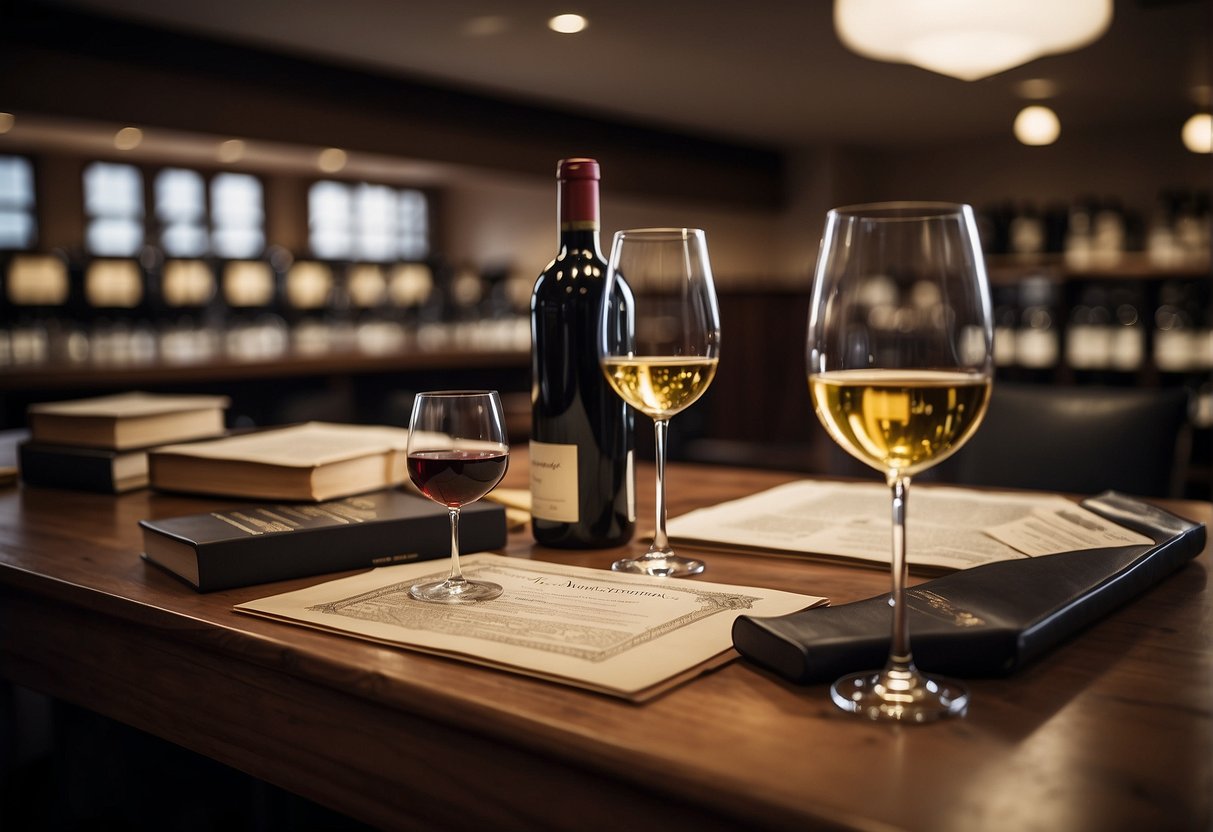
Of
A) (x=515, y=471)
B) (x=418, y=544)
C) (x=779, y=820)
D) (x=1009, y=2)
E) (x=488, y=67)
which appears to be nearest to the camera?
(x=779, y=820)

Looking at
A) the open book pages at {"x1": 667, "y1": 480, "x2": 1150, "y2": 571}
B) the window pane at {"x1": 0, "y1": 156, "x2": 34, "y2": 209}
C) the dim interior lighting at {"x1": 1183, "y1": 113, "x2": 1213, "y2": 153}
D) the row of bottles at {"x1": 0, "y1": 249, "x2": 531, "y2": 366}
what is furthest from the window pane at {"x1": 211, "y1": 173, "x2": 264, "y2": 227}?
the open book pages at {"x1": 667, "y1": 480, "x2": 1150, "y2": 571}

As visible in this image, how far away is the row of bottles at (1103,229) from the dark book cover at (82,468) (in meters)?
4.51

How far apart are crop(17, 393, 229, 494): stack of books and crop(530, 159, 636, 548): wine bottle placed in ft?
2.25

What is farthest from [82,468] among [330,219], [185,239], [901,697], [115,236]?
[330,219]

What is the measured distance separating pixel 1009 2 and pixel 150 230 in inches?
382

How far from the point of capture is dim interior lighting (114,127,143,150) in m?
7.94

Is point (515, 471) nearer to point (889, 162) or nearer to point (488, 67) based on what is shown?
point (488, 67)

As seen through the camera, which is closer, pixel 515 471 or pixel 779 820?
pixel 779 820

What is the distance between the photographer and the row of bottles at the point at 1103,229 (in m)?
4.80

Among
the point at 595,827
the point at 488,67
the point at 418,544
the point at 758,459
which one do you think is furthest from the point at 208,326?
the point at 595,827

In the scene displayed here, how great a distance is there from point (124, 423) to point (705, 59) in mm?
4106

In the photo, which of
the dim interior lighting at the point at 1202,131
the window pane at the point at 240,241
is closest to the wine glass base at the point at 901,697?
the dim interior lighting at the point at 1202,131

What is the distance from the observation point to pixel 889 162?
867 cm

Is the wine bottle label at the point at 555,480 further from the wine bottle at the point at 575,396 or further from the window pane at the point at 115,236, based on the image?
the window pane at the point at 115,236
